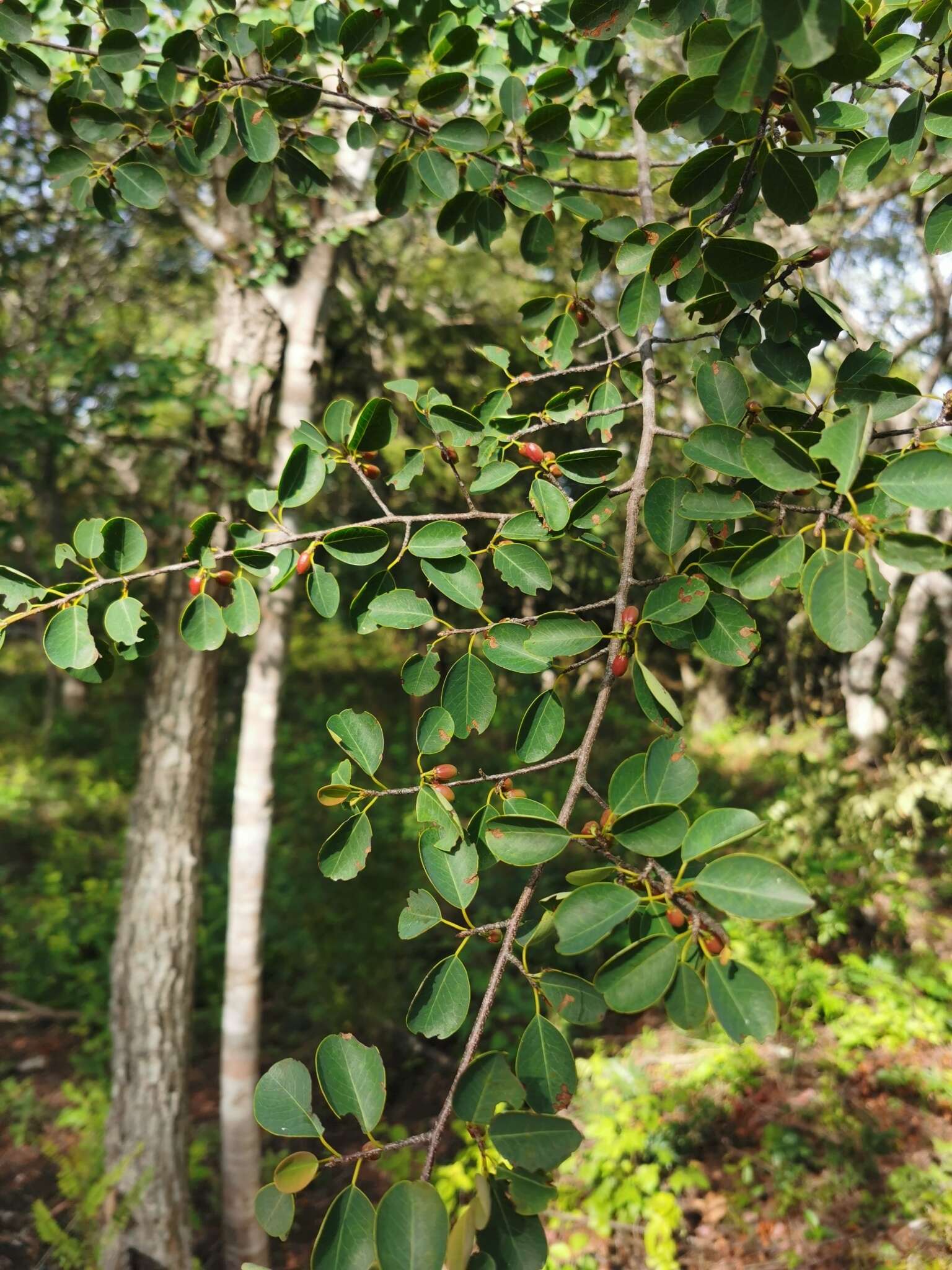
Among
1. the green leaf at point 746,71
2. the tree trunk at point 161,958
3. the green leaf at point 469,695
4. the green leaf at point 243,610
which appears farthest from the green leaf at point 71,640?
the tree trunk at point 161,958

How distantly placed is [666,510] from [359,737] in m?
0.36

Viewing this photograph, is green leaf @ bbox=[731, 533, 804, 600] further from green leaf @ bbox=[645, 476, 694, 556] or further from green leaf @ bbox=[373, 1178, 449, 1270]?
green leaf @ bbox=[373, 1178, 449, 1270]

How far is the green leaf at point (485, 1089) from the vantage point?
0.57 metres

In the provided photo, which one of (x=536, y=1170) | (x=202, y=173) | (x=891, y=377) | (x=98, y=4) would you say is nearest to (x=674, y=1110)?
(x=536, y=1170)

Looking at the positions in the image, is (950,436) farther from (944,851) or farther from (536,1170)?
(944,851)

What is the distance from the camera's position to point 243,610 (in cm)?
85

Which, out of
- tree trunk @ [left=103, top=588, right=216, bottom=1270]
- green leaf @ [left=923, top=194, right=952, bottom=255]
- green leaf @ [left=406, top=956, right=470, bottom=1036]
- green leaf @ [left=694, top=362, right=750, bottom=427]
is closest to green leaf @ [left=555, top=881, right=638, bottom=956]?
green leaf @ [left=406, top=956, right=470, bottom=1036]

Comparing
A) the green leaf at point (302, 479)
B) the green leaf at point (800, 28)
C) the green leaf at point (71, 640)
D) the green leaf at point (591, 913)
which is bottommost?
the green leaf at point (591, 913)

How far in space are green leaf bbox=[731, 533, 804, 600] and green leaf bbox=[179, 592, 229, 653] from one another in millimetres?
523

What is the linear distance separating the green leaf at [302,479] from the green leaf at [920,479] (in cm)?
51

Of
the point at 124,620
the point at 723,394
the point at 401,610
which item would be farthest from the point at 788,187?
the point at 124,620

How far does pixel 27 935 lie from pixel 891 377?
5.55 meters

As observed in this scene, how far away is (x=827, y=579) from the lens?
57cm

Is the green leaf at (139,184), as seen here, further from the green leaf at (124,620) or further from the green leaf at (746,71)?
the green leaf at (746,71)
